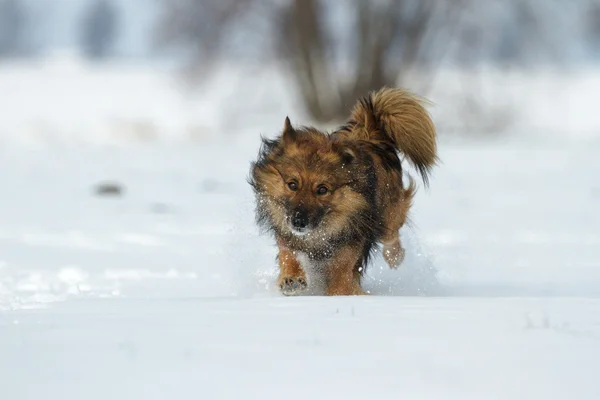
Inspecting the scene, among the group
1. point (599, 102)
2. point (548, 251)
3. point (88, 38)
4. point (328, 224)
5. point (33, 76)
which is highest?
point (88, 38)

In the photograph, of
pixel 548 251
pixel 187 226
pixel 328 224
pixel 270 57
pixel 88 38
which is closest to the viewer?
pixel 328 224

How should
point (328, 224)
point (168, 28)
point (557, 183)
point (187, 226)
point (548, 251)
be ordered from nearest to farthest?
point (328, 224), point (548, 251), point (187, 226), point (557, 183), point (168, 28)

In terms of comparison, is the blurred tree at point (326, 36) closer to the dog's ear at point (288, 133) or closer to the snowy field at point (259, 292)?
the snowy field at point (259, 292)

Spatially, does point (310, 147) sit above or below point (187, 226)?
below

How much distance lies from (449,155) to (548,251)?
9563 mm

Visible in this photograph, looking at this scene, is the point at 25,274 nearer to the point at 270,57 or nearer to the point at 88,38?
the point at 270,57

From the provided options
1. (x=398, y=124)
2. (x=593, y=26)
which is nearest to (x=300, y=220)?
(x=398, y=124)

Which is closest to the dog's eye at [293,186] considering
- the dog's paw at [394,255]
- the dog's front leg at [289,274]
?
the dog's front leg at [289,274]

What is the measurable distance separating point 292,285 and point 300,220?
1.49 feet

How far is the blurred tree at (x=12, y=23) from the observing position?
4021 inches

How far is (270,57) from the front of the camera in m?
25.3

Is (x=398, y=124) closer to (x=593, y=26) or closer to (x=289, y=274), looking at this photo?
(x=289, y=274)

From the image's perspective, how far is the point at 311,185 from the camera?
6469mm

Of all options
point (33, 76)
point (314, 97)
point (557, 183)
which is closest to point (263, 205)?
point (557, 183)
